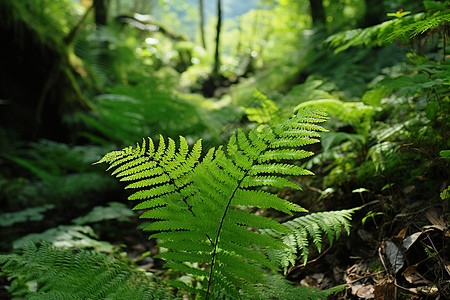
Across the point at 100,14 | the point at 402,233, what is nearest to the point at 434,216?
the point at 402,233

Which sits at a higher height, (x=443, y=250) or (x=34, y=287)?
(x=443, y=250)

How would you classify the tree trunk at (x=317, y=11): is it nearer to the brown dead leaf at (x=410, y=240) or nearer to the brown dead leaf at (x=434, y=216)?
the brown dead leaf at (x=434, y=216)

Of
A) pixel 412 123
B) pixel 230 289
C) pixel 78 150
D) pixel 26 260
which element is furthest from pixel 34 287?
pixel 412 123

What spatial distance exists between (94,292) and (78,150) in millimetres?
2625

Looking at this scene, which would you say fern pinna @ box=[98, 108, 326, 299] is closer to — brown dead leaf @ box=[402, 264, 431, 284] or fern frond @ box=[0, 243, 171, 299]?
fern frond @ box=[0, 243, 171, 299]

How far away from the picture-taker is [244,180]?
95cm

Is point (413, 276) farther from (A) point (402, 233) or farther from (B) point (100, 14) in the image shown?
(B) point (100, 14)

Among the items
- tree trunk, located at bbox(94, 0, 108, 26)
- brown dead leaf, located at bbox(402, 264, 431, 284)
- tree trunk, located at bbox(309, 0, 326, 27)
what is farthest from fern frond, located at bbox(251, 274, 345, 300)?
tree trunk, located at bbox(94, 0, 108, 26)

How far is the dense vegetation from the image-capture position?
38.5 inches

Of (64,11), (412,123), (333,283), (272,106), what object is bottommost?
(333,283)

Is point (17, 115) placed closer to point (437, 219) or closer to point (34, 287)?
point (34, 287)

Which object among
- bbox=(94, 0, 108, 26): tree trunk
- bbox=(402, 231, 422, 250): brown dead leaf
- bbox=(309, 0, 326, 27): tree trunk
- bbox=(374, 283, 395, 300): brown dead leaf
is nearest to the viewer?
bbox=(374, 283, 395, 300): brown dead leaf

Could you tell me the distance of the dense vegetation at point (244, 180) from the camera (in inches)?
38.5

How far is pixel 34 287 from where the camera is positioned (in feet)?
4.93
